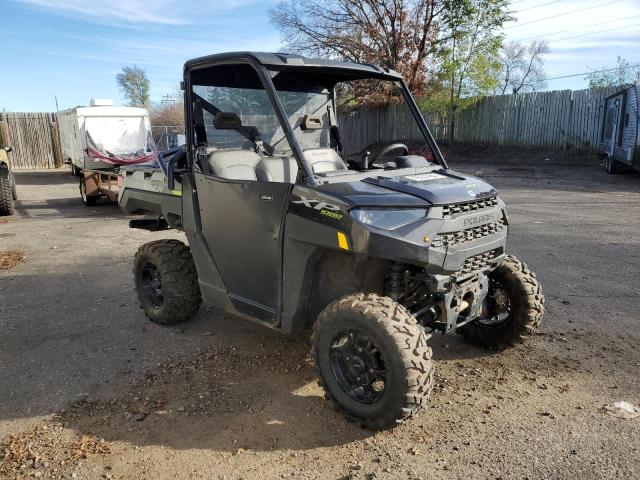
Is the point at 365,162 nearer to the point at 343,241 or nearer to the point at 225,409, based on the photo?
the point at 343,241

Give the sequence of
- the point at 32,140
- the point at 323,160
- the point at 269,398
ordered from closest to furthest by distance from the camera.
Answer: the point at 269,398 → the point at 323,160 → the point at 32,140

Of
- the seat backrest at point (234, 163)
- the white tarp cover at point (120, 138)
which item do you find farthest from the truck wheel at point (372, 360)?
the white tarp cover at point (120, 138)

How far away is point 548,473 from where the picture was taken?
9.39 ft

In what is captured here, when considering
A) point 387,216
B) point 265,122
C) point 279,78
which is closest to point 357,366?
point 387,216

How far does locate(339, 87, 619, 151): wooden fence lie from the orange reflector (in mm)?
14958

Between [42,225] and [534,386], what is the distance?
10.5 metres

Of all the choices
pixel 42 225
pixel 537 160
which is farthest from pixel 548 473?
pixel 537 160

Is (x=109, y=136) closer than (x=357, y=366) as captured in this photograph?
No

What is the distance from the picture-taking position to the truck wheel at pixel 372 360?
304 cm

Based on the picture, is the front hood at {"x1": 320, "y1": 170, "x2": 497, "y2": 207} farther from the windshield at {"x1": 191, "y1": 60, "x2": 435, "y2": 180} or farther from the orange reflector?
the windshield at {"x1": 191, "y1": 60, "x2": 435, "y2": 180}

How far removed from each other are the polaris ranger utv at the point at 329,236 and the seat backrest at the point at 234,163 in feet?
0.04

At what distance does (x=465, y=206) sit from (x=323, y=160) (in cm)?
114

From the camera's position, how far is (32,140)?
1010 inches

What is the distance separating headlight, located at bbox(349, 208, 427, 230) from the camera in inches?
→ 124
